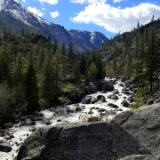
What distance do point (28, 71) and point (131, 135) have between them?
71744mm

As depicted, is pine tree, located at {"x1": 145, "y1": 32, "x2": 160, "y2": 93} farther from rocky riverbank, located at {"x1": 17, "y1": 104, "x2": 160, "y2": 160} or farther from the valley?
rocky riverbank, located at {"x1": 17, "y1": 104, "x2": 160, "y2": 160}

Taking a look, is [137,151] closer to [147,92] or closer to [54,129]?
[54,129]

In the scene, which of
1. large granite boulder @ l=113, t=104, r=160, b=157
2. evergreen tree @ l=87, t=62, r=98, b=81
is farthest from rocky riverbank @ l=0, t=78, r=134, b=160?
evergreen tree @ l=87, t=62, r=98, b=81

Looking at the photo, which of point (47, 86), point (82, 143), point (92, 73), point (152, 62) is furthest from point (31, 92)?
point (92, 73)

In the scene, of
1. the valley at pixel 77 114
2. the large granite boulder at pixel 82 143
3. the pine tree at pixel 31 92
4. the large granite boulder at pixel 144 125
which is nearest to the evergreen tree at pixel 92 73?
the valley at pixel 77 114

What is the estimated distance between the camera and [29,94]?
3250 inches

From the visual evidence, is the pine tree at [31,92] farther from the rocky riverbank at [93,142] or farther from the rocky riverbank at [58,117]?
the rocky riverbank at [93,142]

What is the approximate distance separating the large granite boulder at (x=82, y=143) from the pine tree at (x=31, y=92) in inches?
2663

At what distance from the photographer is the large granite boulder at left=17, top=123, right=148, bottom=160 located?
14.7m

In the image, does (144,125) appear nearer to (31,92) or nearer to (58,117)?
(58,117)

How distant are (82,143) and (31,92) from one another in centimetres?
6902

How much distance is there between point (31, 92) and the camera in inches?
3263

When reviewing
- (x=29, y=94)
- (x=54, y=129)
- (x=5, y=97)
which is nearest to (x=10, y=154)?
(x=5, y=97)

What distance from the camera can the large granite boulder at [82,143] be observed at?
14664 mm
